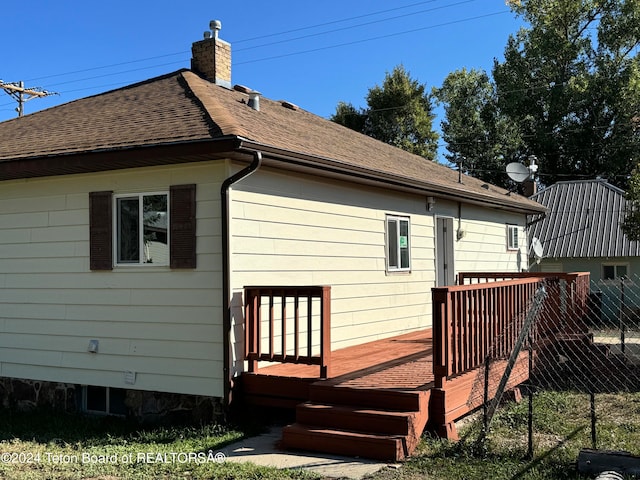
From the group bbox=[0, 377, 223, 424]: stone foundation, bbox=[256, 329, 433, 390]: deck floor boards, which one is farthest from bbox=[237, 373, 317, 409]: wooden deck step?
bbox=[0, 377, 223, 424]: stone foundation

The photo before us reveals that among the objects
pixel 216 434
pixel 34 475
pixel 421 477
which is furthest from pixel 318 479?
pixel 34 475

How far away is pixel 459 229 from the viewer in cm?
1265

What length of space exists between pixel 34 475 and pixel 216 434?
1757mm

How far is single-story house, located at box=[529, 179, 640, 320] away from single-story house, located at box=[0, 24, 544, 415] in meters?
11.9

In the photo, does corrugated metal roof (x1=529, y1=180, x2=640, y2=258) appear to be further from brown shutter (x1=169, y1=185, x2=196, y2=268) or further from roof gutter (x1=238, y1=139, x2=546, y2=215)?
brown shutter (x1=169, y1=185, x2=196, y2=268)

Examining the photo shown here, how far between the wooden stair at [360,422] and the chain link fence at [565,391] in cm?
62

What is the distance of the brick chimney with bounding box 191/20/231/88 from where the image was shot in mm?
10336

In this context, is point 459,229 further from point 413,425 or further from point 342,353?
point 413,425

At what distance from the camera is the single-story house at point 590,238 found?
65.3ft

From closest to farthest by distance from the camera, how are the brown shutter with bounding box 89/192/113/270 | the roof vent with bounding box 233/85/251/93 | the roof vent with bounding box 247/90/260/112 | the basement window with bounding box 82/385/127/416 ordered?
the brown shutter with bounding box 89/192/113/270, the basement window with bounding box 82/385/127/416, the roof vent with bounding box 247/90/260/112, the roof vent with bounding box 233/85/251/93

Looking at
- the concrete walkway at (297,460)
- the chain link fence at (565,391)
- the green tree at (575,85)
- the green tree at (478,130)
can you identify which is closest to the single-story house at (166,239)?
the concrete walkway at (297,460)

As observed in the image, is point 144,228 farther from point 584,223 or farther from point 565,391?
point 584,223

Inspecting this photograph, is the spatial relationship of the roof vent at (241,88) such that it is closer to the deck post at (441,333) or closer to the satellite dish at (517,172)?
the deck post at (441,333)

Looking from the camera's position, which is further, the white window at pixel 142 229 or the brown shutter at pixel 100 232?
the brown shutter at pixel 100 232
